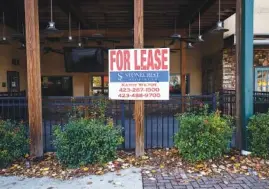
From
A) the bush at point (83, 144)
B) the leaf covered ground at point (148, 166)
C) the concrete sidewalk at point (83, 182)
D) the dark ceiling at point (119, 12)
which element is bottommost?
the concrete sidewalk at point (83, 182)

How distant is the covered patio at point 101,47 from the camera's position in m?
5.08

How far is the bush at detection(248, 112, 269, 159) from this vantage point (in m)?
4.69

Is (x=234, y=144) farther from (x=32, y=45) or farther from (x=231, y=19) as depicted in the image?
(x=231, y=19)

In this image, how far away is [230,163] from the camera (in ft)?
15.6

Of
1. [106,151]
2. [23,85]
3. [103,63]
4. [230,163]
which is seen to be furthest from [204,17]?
[23,85]

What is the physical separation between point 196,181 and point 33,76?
3.31 m

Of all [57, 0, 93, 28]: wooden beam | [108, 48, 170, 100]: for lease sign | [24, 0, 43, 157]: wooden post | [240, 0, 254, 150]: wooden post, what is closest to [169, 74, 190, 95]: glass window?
[57, 0, 93, 28]: wooden beam

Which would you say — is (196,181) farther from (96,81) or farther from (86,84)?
(96,81)

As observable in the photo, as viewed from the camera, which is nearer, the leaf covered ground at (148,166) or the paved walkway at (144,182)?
the paved walkway at (144,182)

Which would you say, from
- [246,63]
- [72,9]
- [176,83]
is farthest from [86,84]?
[246,63]

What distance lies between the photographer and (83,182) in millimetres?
4055

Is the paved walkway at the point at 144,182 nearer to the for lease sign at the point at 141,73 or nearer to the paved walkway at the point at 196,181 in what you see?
the paved walkway at the point at 196,181

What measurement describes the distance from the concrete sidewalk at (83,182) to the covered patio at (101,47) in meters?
0.96

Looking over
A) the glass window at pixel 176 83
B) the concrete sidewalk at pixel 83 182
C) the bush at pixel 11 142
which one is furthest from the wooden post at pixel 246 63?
the glass window at pixel 176 83
